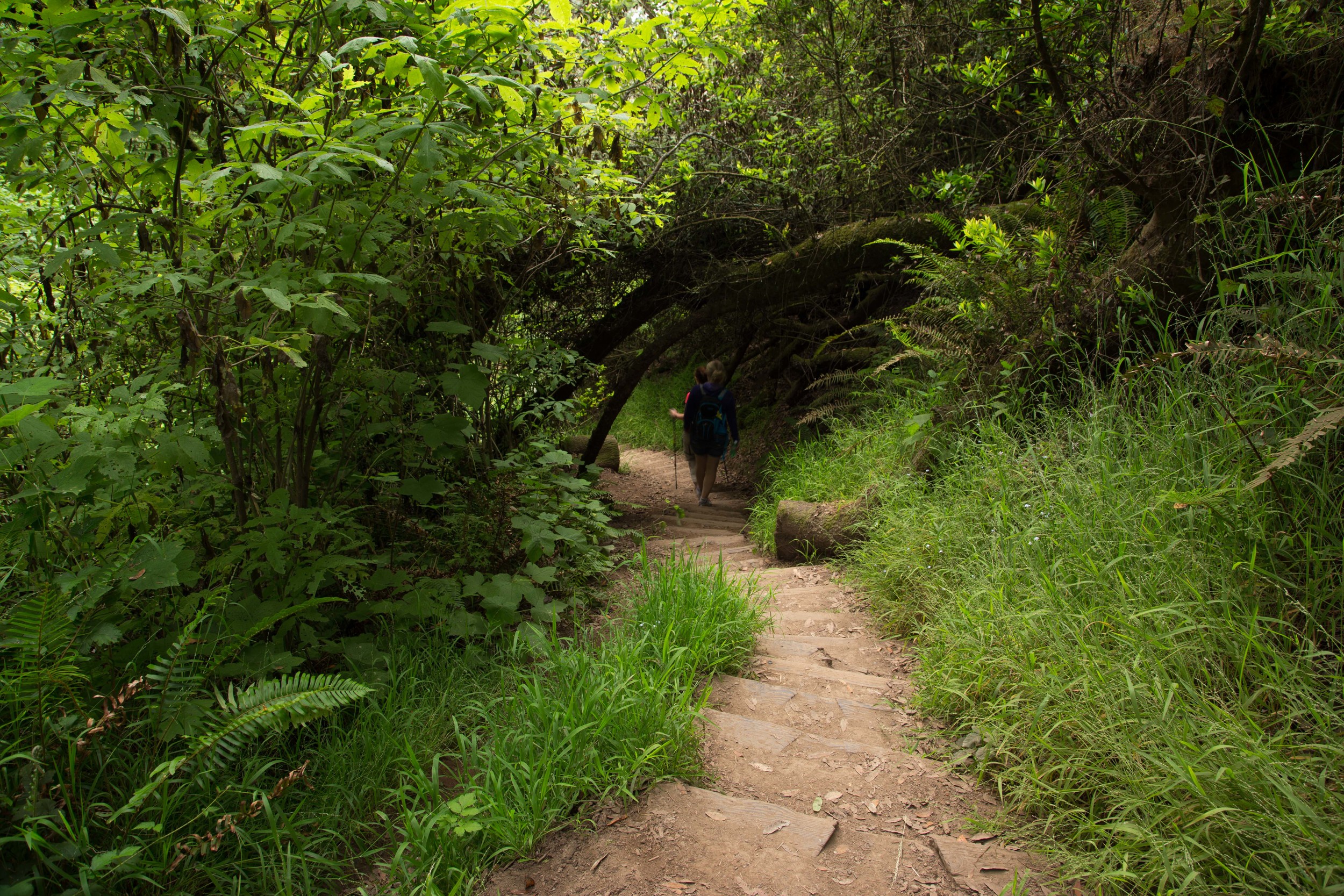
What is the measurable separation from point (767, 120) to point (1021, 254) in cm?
317

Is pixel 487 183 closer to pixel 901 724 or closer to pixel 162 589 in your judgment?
pixel 162 589

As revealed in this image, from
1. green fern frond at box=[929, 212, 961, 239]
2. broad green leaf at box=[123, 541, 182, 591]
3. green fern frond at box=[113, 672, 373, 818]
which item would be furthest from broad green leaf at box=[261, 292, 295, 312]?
green fern frond at box=[929, 212, 961, 239]

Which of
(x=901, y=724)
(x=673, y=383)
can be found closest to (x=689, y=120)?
(x=901, y=724)

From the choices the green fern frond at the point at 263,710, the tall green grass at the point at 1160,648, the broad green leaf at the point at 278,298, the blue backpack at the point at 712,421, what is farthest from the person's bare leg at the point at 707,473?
the broad green leaf at the point at 278,298

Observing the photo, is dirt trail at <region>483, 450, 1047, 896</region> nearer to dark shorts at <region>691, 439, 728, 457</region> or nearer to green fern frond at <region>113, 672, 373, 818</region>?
green fern frond at <region>113, 672, 373, 818</region>

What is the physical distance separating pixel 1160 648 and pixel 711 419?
664 cm

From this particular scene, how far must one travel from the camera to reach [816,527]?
217 inches

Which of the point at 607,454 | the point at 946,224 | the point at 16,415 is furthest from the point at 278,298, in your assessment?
the point at 607,454

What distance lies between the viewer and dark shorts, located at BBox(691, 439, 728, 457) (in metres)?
8.88

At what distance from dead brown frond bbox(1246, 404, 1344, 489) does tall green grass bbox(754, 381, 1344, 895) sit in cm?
13

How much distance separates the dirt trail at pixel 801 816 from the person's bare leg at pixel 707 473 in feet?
18.4

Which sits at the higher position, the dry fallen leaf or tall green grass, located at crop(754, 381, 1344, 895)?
tall green grass, located at crop(754, 381, 1344, 895)

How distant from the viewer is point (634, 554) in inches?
201

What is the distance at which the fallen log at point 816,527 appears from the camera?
17.3 feet
